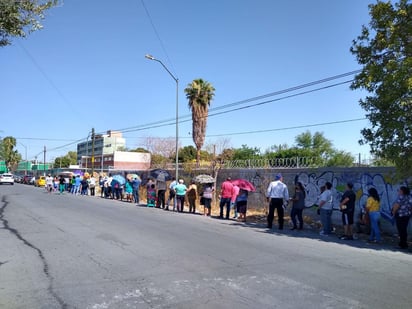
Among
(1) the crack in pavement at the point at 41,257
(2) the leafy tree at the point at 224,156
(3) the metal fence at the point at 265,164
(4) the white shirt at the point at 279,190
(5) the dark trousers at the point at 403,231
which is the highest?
(2) the leafy tree at the point at 224,156

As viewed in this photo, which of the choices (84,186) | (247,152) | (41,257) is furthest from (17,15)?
(247,152)

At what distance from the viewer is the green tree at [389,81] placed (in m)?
10.2

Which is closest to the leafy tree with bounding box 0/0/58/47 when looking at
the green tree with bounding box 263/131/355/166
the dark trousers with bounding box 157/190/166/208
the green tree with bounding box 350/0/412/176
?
the green tree with bounding box 350/0/412/176

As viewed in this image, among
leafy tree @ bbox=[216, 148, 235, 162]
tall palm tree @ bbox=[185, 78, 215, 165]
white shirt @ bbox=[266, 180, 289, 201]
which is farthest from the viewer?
tall palm tree @ bbox=[185, 78, 215, 165]

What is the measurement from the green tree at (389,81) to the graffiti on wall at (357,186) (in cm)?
208

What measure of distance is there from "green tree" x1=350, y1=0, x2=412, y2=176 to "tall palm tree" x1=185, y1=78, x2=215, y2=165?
24495 millimetres

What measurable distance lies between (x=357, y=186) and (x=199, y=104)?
23.6 m

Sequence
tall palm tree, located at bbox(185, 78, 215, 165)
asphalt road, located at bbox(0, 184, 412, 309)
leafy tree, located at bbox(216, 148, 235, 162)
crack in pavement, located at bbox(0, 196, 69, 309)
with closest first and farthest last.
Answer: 1. crack in pavement, located at bbox(0, 196, 69, 309)
2. asphalt road, located at bbox(0, 184, 412, 309)
3. leafy tree, located at bbox(216, 148, 235, 162)
4. tall palm tree, located at bbox(185, 78, 215, 165)

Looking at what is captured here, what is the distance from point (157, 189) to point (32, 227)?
10180 millimetres

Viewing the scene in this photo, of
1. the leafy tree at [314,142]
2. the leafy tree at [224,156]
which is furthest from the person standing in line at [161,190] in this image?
the leafy tree at [314,142]

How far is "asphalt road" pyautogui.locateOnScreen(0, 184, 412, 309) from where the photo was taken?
5297mm

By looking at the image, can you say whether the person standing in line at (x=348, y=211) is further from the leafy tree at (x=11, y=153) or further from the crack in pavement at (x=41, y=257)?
A: the leafy tree at (x=11, y=153)

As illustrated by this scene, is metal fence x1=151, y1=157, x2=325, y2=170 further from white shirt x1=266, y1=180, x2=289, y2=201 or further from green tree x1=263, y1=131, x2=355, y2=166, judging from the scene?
green tree x1=263, y1=131, x2=355, y2=166

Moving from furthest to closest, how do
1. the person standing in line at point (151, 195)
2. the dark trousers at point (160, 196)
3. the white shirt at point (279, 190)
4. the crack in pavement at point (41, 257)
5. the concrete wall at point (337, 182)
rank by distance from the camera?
the person standing in line at point (151, 195)
the dark trousers at point (160, 196)
the white shirt at point (279, 190)
the concrete wall at point (337, 182)
the crack in pavement at point (41, 257)
